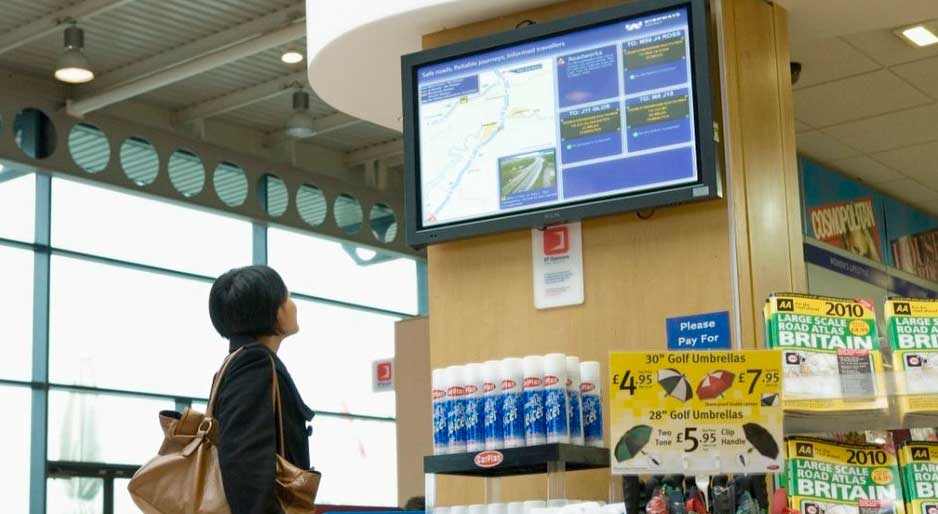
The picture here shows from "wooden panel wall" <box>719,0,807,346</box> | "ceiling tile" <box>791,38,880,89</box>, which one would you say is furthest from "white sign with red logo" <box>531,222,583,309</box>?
"ceiling tile" <box>791,38,880,89</box>

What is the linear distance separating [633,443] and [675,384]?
0.14 meters

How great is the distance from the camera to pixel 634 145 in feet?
14.0

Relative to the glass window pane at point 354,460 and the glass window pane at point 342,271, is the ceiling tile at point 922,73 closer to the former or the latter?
the glass window pane at point 342,271

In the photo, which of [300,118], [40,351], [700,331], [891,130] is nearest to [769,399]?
[700,331]

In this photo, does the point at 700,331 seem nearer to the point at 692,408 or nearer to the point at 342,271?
the point at 692,408

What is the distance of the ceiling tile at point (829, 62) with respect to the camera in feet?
21.0

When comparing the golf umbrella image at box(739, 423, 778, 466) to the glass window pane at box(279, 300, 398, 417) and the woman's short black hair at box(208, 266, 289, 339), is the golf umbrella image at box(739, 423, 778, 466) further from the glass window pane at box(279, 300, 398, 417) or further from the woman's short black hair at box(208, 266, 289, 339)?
the glass window pane at box(279, 300, 398, 417)

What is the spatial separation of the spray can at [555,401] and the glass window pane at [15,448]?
31.1 ft

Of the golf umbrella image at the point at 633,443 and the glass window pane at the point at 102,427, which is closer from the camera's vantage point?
the golf umbrella image at the point at 633,443

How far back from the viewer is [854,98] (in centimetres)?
721

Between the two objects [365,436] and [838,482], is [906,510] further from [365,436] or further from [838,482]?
[365,436]

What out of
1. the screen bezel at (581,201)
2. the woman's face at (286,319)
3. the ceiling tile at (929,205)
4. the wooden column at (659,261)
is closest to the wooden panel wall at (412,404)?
the wooden column at (659,261)

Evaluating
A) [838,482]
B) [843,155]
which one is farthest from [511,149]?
[843,155]

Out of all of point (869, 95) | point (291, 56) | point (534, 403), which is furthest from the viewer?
point (291, 56)
